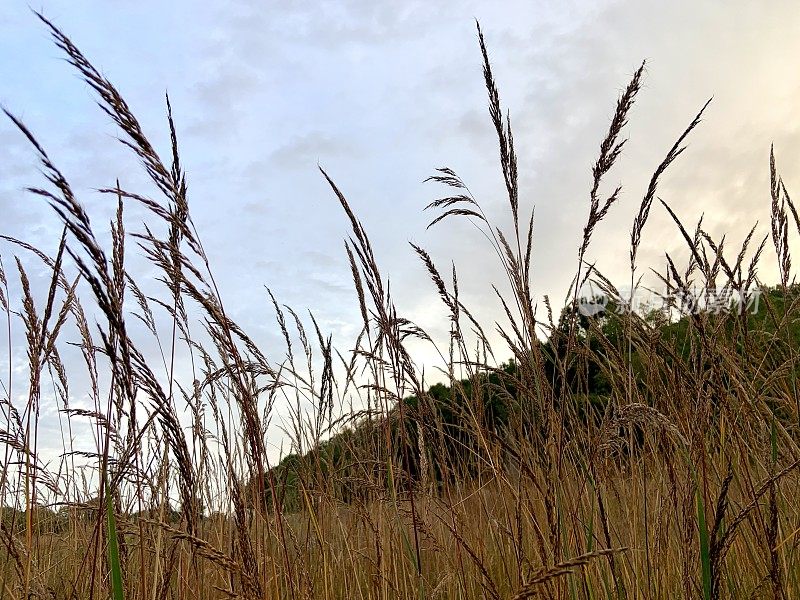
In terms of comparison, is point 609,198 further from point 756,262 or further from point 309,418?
point 309,418

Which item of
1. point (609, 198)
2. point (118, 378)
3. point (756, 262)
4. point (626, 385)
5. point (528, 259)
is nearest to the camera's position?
point (118, 378)

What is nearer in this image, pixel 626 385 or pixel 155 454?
pixel 626 385

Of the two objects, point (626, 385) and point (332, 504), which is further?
point (332, 504)

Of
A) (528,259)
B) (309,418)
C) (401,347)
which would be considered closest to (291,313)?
(309,418)

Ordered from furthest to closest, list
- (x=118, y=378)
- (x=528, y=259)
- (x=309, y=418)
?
(x=309, y=418) < (x=528, y=259) < (x=118, y=378)

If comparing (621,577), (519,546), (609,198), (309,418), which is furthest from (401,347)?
(309,418)

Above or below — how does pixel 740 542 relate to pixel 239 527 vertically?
below

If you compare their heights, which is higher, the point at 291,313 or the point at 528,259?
the point at 291,313

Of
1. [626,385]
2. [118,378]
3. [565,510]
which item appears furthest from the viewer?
[626,385]

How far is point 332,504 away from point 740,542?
1.73m

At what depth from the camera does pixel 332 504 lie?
313 cm

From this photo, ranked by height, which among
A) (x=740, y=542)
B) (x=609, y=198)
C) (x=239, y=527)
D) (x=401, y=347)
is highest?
(x=609, y=198)

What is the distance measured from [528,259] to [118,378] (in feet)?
3.29

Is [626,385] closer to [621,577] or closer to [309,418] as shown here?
[621,577]
